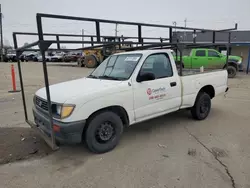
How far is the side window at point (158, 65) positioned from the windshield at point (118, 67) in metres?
0.25

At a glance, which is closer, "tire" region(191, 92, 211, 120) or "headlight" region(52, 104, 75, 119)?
"headlight" region(52, 104, 75, 119)

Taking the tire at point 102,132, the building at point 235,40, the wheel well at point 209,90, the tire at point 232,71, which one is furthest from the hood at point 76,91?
the building at point 235,40

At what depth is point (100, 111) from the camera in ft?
10.8

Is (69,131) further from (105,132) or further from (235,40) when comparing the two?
(235,40)

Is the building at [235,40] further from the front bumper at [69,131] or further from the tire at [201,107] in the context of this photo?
the front bumper at [69,131]

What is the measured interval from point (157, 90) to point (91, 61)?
19.1 metres

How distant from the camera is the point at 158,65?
4.13 metres

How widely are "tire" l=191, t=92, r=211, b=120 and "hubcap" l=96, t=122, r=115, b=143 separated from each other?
250 centimetres

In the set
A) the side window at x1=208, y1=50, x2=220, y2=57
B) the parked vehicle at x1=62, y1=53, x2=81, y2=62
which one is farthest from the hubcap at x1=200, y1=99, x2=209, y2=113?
the parked vehicle at x1=62, y1=53, x2=81, y2=62

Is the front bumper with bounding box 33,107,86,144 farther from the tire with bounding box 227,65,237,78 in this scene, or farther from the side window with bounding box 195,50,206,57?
the tire with bounding box 227,65,237,78

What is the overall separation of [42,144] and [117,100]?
1764mm

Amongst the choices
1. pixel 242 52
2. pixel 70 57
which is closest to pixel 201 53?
pixel 242 52

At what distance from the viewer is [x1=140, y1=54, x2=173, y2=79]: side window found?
3.92 m

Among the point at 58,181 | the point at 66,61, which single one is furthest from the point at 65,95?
the point at 66,61
